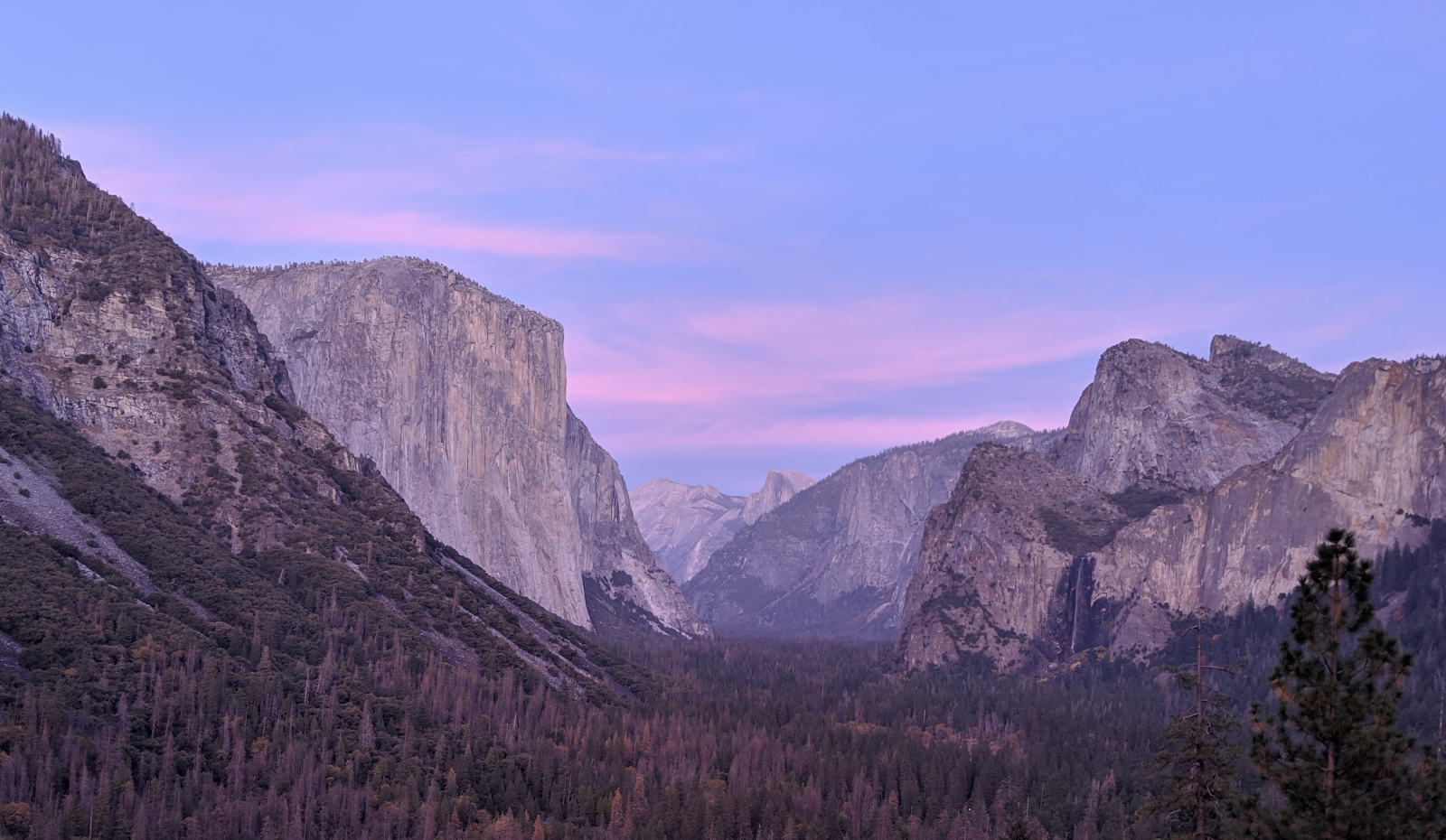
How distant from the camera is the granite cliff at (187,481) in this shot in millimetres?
122250

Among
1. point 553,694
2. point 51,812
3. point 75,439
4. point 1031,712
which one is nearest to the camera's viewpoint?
point 51,812

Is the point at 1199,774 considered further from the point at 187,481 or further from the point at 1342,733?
the point at 187,481

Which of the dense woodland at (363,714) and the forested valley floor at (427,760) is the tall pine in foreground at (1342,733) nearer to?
the dense woodland at (363,714)

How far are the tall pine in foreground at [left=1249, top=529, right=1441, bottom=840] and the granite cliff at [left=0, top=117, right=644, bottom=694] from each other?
321 feet

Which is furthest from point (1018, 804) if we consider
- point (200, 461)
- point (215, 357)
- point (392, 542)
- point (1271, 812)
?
point (215, 357)

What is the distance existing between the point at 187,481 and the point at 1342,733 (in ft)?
444

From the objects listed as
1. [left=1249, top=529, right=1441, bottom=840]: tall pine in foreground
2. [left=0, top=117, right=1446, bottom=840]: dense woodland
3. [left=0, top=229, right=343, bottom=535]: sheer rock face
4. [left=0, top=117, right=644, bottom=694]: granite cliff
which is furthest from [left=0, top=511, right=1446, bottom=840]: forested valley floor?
[left=1249, top=529, right=1441, bottom=840]: tall pine in foreground

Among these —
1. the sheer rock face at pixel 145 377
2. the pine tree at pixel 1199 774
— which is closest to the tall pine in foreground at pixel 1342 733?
the pine tree at pixel 1199 774

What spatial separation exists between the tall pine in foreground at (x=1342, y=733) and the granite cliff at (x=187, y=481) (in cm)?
9790

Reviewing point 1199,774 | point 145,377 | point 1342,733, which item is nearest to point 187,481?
point 145,377

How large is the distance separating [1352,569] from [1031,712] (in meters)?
150

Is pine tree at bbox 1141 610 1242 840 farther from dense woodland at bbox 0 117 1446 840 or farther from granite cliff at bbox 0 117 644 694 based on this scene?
granite cliff at bbox 0 117 644 694

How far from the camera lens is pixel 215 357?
540 feet

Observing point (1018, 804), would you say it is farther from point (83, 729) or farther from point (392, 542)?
point (392, 542)
